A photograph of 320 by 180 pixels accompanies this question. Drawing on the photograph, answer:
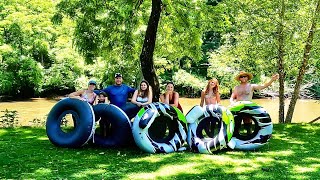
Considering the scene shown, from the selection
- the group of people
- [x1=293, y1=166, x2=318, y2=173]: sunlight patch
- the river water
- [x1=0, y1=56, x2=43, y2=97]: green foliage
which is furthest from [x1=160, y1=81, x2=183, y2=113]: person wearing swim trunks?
[x1=0, y1=56, x2=43, y2=97]: green foliage

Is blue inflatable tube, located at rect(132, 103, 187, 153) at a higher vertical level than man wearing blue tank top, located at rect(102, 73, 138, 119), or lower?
lower

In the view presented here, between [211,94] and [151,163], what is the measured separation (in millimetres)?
2483

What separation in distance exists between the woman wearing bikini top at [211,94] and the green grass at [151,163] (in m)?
1.32

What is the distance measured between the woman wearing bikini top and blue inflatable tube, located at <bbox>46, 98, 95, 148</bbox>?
2.34 meters

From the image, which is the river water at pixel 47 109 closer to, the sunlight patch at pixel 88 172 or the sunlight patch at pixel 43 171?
the sunlight patch at pixel 43 171

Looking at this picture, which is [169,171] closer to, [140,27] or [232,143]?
[232,143]

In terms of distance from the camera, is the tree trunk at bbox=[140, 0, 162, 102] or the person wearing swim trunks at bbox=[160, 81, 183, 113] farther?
the tree trunk at bbox=[140, 0, 162, 102]

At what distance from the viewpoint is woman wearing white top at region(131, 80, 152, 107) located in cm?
796

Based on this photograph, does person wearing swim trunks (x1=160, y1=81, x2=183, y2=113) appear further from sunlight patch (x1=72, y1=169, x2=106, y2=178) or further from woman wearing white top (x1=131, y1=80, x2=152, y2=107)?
sunlight patch (x1=72, y1=169, x2=106, y2=178)

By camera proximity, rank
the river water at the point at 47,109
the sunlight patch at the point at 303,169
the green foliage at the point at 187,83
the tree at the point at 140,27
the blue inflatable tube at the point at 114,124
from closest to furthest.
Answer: the sunlight patch at the point at 303,169 < the blue inflatable tube at the point at 114,124 < the tree at the point at 140,27 < the river water at the point at 47,109 < the green foliage at the point at 187,83

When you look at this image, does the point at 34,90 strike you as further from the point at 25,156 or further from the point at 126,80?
the point at 25,156

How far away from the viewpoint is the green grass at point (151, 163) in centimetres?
574

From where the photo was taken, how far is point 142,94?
26.5 ft

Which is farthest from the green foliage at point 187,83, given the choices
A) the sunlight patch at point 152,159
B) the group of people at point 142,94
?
the sunlight patch at point 152,159
